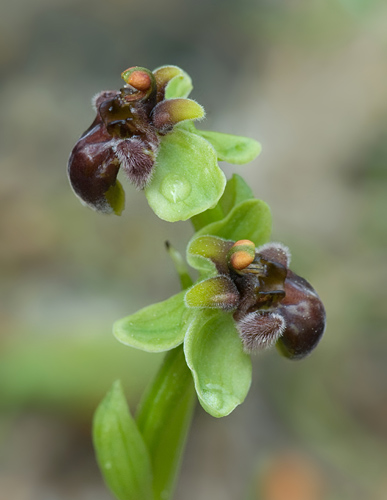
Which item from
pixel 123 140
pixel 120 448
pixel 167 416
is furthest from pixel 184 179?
pixel 120 448

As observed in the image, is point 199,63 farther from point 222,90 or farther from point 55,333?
point 55,333

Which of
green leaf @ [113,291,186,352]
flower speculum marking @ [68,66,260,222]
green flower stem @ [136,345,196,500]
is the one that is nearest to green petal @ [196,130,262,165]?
flower speculum marking @ [68,66,260,222]

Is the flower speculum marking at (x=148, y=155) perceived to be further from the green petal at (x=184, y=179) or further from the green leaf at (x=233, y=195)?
the green leaf at (x=233, y=195)

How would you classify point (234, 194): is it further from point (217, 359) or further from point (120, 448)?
point (120, 448)

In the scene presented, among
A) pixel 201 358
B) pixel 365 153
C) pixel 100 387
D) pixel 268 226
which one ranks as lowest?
pixel 100 387

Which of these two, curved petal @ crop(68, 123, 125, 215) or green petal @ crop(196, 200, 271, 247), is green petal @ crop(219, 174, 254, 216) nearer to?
green petal @ crop(196, 200, 271, 247)

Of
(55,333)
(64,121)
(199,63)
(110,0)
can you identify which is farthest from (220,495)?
(110,0)
